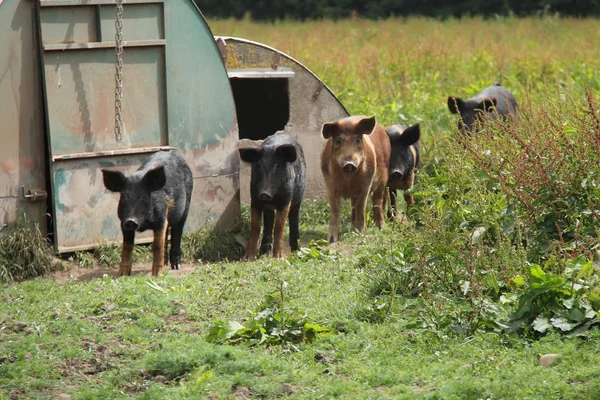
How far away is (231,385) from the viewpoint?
18.9 feet

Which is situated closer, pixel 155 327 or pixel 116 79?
pixel 155 327

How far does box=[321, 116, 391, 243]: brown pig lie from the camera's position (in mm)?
11094

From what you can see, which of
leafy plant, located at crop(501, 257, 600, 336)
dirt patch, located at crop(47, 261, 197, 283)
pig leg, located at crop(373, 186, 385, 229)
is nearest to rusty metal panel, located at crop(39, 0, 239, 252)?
dirt patch, located at crop(47, 261, 197, 283)

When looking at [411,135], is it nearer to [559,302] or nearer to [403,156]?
[403,156]

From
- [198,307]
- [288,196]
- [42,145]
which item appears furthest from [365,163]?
[198,307]

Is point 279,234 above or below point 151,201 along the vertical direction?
below

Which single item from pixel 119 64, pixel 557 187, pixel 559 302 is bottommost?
pixel 559 302

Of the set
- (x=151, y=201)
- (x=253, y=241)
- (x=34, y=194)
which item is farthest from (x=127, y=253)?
(x=253, y=241)

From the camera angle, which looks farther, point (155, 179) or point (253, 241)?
point (253, 241)

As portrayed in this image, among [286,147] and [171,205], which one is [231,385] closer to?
Result: [171,205]

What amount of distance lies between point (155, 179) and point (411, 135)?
401 centimetres

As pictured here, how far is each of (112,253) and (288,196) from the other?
1905mm

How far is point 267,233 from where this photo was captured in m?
11.1

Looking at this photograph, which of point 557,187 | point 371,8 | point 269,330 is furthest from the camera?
point 371,8
